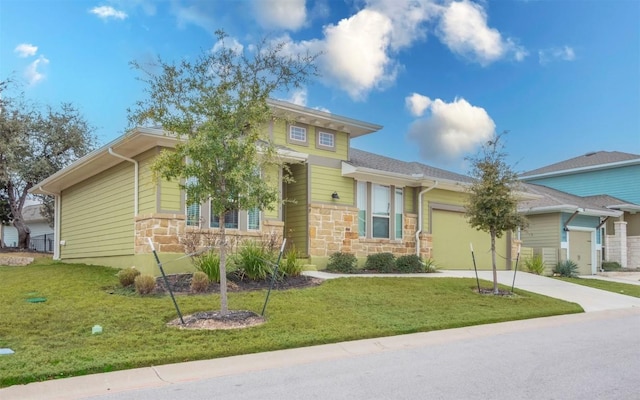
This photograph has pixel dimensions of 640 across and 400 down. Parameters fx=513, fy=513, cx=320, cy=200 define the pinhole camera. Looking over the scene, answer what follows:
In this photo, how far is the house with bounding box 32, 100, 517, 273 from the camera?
42.9ft

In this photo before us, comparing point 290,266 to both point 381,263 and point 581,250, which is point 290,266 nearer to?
point 381,263

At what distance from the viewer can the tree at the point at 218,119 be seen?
8.35m

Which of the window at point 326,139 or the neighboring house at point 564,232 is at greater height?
the window at point 326,139

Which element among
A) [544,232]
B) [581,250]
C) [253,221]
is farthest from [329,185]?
[581,250]

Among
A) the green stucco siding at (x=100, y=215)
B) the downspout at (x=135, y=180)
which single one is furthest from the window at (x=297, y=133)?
the green stucco siding at (x=100, y=215)

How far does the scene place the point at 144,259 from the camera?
13094 millimetres

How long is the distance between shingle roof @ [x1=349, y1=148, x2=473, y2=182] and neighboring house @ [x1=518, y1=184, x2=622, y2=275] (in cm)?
460

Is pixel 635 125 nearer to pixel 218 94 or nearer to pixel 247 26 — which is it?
pixel 247 26

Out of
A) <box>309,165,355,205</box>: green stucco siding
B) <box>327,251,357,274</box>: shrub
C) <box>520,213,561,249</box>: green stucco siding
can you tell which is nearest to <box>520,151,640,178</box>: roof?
<box>520,213,561,249</box>: green stucco siding

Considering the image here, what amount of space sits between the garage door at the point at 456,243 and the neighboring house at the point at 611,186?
30.5 feet

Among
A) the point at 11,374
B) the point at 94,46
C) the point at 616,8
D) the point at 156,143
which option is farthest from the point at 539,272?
the point at 11,374

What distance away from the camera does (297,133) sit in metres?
16.3

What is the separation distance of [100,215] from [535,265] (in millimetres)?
16588

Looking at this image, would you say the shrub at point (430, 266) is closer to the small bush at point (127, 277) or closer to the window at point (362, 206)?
the window at point (362, 206)
